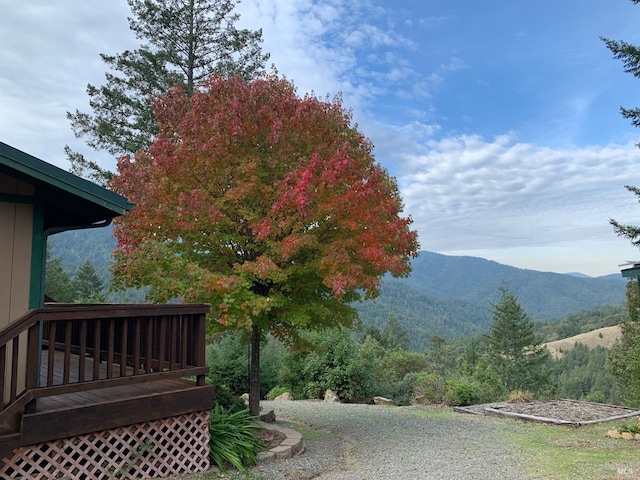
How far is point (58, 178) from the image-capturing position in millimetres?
4957

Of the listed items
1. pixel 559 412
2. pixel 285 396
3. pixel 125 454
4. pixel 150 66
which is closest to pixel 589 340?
pixel 559 412

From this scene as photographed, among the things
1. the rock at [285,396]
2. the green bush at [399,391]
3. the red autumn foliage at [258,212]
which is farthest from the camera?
the green bush at [399,391]

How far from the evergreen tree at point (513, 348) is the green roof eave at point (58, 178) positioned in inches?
1874

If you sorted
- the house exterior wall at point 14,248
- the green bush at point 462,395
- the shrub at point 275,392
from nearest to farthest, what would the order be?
the house exterior wall at point 14,248
the green bush at point 462,395
the shrub at point 275,392

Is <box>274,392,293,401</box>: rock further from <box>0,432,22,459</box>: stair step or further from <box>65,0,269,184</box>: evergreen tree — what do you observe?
<box>0,432,22,459</box>: stair step

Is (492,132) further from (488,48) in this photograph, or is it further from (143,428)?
(143,428)

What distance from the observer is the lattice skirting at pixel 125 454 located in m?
4.40

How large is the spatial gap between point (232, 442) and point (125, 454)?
137 cm

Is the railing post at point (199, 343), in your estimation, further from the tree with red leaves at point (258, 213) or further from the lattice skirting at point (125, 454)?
the tree with red leaves at point (258, 213)

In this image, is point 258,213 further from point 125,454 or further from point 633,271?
point 633,271

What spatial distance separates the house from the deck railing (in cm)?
1

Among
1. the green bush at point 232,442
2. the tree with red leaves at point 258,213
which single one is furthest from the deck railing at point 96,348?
the tree with red leaves at point 258,213

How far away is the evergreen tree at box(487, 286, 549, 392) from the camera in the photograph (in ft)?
159

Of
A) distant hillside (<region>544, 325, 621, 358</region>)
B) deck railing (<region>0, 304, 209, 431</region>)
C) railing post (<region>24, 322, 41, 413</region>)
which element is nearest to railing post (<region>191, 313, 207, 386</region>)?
deck railing (<region>0, 304, 209, 431</region>)
